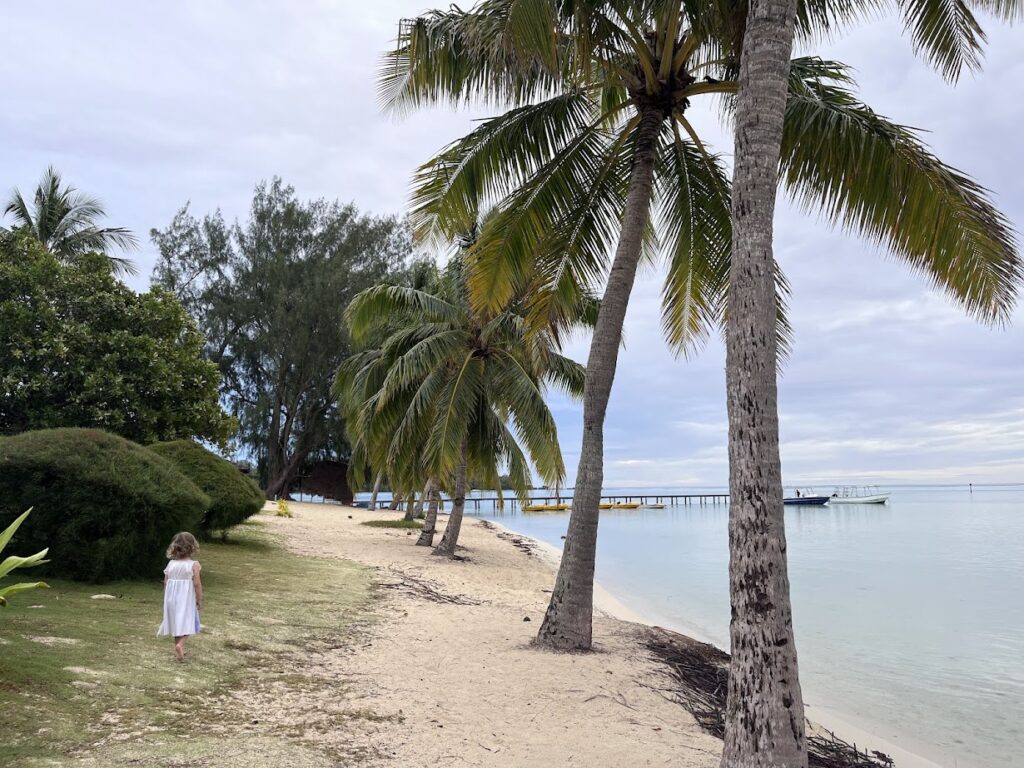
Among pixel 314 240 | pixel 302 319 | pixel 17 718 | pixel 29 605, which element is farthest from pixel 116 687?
pixel 314 240

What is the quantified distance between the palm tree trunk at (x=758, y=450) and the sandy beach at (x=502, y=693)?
1278 mm

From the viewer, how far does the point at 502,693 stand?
6930 mm

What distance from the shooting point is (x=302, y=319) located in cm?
3788

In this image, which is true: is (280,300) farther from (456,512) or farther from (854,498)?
(854,498)

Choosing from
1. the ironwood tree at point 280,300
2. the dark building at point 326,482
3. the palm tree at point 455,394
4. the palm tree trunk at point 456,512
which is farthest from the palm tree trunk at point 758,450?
the dark building at point 326,482

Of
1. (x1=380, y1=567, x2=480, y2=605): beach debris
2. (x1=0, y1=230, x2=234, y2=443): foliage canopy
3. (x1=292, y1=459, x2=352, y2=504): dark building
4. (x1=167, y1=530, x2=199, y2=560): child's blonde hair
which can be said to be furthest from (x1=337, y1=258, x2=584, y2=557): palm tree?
(x1=292, y1=459, x2=352, y2=504): dark building

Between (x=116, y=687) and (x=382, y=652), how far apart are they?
326cm

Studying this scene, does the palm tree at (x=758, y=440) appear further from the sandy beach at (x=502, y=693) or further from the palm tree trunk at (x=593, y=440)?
the palm tree trunk at (x=593, y=440)

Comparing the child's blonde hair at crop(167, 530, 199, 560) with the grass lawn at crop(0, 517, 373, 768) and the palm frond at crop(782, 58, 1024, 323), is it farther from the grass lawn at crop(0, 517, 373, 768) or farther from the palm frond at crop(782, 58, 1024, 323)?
the palm frond at crop(782, 58, 1024, 323)

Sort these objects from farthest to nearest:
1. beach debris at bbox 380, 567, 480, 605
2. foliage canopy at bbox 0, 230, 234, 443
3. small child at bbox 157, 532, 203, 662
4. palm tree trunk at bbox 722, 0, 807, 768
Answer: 1. foliage canopy at bbox 0, 230, 234, 443
2. beach debris at bbox 380, 567, 480, 605
3. small child at bbox 157, 532, 203, 662
4. palm tree trunk at bbox 722, 0, 807, 768

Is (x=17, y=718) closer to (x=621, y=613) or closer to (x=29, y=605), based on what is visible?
(x=29, y=605)

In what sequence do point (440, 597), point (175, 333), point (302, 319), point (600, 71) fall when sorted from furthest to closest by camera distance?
point (302, 319) → point (175, 333) → point (440, 597) → point (600, 71)

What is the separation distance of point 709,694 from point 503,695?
2.58 m

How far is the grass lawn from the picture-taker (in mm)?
4391
